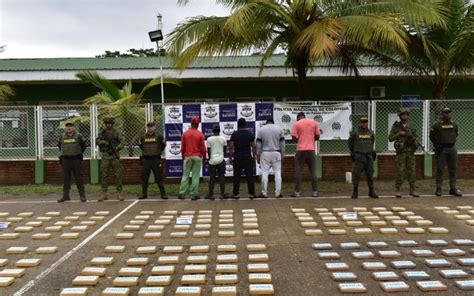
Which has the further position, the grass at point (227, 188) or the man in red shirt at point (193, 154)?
the grass at point (227, 188)

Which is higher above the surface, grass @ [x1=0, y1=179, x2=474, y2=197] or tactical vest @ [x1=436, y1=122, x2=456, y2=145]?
tactical vest @ [x1=436, y1=122, x2=456, y2=145]

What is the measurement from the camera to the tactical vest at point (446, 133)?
9617 millimetres

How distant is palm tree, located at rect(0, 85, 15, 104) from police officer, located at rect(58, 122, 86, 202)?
269 inches

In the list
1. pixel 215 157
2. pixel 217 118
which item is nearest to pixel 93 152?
pixel 217 118

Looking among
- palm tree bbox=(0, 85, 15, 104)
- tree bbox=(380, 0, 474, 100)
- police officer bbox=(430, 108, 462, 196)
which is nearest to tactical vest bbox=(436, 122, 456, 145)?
police officer bbox=(430, 108, 462, 196)

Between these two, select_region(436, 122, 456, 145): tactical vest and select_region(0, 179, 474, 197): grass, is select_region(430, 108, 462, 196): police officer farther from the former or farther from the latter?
select_region(0, 179, 474, 197): grass

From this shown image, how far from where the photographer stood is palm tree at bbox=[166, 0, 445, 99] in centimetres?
996

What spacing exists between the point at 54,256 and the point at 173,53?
20.9ft

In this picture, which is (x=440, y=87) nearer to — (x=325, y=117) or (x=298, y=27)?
(x=325, y=117)

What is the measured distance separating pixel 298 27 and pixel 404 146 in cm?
380

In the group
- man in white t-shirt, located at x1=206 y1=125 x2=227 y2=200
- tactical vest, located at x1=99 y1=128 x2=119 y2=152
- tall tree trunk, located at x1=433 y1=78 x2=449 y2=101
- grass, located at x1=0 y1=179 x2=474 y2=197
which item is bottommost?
grass, located at x1=0 y1=179 x2=474 y2=197

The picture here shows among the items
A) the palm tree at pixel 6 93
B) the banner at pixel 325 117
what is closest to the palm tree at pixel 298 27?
the banner at pixel 325 117

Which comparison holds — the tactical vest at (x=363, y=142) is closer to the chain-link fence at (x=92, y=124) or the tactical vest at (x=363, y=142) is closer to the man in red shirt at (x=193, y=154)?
the chain-link fence at (x=92, y=124)

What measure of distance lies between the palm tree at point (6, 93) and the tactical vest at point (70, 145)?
22.6 feet
